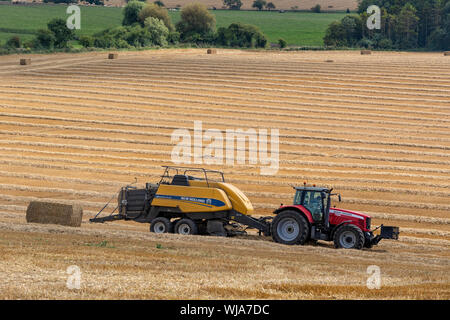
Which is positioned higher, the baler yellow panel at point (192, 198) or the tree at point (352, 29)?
the tree at point (352, 29)

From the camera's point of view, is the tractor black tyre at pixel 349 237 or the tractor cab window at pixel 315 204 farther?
the tractor cab window at pixel 315 204

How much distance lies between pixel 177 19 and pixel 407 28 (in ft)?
142

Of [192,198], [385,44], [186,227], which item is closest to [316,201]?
[192,198]

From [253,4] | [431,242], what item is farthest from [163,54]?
[253,4]

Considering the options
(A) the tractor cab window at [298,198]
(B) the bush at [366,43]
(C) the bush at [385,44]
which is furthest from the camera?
(B) the bush at [366,43]

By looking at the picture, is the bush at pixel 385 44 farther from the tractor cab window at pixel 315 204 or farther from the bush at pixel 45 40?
the tractor cab window at pixel 315 204

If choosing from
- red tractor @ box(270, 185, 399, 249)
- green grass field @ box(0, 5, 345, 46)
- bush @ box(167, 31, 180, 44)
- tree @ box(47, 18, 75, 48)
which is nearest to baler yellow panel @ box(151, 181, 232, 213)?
red tractor @ box(270, 185, 399, 249)

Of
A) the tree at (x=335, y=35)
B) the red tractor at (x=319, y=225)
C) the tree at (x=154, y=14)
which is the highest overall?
the tree at (x=154, y=14)

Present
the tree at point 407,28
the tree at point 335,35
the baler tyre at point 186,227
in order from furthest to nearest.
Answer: the tree at point 407,28 → the tree at point 335,35 → the baler tyre at point 186,227

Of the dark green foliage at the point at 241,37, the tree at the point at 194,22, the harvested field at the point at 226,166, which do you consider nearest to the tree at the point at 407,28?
the dark green foliage at the point at 241,37

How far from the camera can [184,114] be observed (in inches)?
1853

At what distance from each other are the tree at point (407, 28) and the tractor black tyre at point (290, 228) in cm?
9008

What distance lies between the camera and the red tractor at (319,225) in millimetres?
21281

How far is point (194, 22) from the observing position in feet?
356
